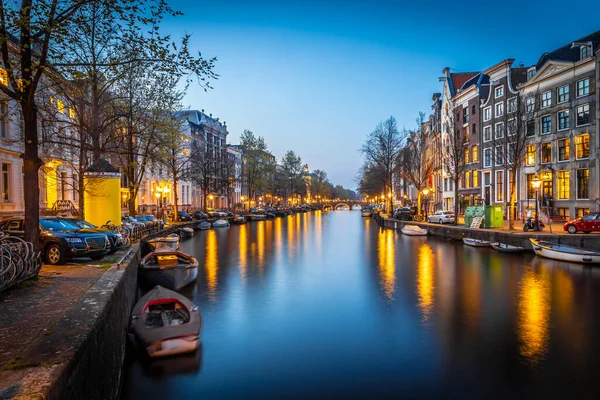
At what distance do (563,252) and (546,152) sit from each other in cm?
2195

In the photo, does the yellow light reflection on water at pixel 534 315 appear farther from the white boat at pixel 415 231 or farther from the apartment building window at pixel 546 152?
→ the apartment building window at pixel 546 152

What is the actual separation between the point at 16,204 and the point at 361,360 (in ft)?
100.0

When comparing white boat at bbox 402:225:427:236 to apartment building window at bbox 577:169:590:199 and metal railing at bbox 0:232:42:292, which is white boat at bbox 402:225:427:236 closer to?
apartment building window at bbox 577:169:590:199

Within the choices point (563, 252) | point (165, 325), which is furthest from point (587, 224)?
point (165, 325)

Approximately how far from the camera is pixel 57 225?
17.8 m

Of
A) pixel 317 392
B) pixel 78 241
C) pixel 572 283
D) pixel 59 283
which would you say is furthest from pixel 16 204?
pixel 572 283

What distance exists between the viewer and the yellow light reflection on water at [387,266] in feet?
68.5

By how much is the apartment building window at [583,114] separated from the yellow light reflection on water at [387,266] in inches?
784

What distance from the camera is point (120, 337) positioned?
10812mm

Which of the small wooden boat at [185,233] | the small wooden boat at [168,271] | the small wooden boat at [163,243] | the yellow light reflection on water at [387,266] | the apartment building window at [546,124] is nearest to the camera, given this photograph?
the small wooden boat at [168,271]

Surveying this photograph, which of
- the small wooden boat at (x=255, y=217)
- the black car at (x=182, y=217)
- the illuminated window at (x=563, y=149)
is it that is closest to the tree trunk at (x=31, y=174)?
the illuminated window at (x=563, y=149)

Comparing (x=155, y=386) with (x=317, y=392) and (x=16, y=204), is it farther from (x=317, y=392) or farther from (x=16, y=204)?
(x=16, y=204)

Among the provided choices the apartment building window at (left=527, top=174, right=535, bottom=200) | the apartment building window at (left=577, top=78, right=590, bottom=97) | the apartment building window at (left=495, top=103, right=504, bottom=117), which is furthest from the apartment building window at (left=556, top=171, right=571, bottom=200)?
the apartment building window at (left=495, top=103, right=504, bottom=117)

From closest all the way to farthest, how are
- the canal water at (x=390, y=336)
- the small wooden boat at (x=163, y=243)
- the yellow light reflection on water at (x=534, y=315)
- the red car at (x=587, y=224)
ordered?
1. the canal water at (x=390, y=336)
2. the yellow light reflection on water at (x=534, y=315)
3. the small wooden boat at (x=163, y=243)
4. the red car at (x=587, y=224)
